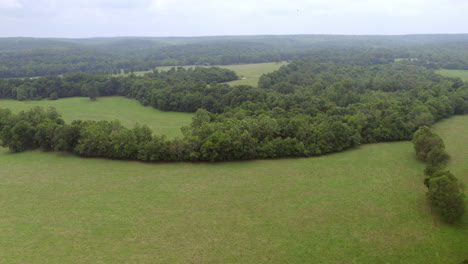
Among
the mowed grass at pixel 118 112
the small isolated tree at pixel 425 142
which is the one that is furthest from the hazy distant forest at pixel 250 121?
the small isolated tree at pixel 425 142

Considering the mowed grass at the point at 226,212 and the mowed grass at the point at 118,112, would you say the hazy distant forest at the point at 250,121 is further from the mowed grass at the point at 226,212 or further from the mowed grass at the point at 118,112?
the mowed grass at the point at 118,112

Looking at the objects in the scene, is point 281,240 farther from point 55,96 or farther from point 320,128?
point 55,96

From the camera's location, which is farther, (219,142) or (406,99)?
(406,99)

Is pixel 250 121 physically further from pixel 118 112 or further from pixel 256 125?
pixel 118 112

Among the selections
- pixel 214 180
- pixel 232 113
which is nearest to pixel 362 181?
pixel 214 180

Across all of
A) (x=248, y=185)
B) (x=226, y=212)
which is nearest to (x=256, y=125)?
(x=248, y=185)

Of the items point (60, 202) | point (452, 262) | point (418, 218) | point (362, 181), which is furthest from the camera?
point (362, 181)

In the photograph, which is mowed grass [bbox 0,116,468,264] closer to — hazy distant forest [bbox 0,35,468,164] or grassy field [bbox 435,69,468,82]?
hazy distant forest [bbox 0,35,468,164]
